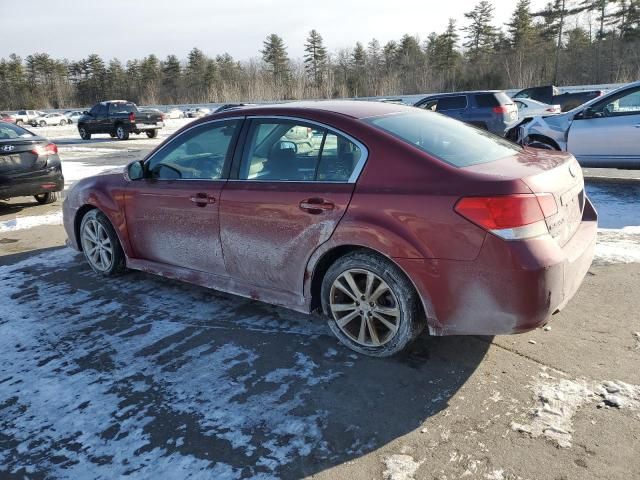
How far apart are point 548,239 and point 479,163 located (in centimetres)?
64

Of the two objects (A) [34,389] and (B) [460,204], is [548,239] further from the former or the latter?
(A) [34,389]

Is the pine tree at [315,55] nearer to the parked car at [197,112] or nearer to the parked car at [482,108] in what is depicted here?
the parked car at [197,112]

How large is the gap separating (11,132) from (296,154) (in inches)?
288

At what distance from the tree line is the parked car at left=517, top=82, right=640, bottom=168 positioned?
123 feet

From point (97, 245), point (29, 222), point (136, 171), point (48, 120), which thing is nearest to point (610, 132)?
point (136, 171)

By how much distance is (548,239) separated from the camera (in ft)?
9.41

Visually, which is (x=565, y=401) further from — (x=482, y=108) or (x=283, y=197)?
(x=482, y=108)

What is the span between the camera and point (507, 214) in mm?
2768

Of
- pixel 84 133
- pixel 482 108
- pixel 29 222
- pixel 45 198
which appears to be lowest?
pixel 29 222

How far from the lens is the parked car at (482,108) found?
48.4 ft

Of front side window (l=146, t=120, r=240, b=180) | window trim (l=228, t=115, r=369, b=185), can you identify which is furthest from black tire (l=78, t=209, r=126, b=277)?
window trim (l=228, t=115, r=369, b=185)

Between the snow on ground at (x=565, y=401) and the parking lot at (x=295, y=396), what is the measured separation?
0.01 metres

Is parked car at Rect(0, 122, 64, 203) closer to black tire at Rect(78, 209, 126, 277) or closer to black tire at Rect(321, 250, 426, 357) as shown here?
black tire at Rect(78, 209, 126, 277)

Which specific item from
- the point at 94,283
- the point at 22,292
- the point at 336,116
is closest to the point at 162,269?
the point at 94,283
